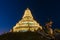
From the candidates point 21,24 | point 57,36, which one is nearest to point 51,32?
point 57,36

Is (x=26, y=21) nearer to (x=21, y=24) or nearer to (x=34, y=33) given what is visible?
(x=21, y=24)

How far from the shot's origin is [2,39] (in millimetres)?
15422

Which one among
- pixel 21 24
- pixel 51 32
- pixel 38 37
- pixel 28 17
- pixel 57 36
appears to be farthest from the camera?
pixel 28 17

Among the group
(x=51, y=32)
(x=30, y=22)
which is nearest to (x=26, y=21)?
(x=30, y=22)

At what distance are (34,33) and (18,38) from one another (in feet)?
3.83

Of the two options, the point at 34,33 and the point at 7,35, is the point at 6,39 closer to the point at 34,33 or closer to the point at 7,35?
the point at 7,35

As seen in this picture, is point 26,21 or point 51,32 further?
point 26,21

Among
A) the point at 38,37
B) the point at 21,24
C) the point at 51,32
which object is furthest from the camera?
the point at 21,24

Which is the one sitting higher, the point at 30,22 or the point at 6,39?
the point at 30,22

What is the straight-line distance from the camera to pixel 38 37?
14.8 metres

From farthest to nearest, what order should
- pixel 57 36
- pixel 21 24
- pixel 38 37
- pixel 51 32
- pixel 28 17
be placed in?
pixel 28 17
pixel 21 24
pixel 51 32
pixel 38 37
pixel 57 36

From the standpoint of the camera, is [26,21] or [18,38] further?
[26,21]

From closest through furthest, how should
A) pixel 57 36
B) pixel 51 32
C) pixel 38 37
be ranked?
pixel 57 36 < pixel 38 37 < pixel 51 32

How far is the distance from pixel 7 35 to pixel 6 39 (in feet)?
1.65
